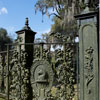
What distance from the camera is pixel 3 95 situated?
18.5ft

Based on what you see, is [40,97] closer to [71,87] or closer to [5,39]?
[71,87]

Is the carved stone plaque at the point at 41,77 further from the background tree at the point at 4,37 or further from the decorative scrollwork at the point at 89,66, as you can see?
the background tree at the point at 4,37

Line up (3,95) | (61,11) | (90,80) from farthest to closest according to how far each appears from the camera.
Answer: (61,11), (3,95), (90,80)

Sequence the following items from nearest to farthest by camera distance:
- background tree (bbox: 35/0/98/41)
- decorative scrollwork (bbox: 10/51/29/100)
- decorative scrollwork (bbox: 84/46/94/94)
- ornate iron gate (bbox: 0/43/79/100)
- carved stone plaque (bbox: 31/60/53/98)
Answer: decorative scrollwork (bbox: 84/46/94/94) < ornate iron gate (bbox: 0/43/79/100) < carved stone plaque (bbox: 31/60/53/98) < decorative scrollwork (bbox: 10/51/29/100) < background tree (bbox: 35/0/98/41)

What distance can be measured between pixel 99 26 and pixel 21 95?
264cm

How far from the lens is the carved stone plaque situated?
450 centimetres

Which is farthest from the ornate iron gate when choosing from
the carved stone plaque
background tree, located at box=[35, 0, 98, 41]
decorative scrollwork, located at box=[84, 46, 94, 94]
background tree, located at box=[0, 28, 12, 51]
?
background tree, located at box=[0, 28, 12, 51]

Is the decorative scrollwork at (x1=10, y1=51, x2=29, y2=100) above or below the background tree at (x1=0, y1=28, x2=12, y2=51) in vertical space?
below

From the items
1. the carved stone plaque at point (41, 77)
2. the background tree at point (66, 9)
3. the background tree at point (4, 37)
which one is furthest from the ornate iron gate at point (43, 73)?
the background tree at point (4, 37)

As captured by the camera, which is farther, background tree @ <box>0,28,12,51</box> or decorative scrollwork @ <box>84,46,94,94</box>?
background tree @ <box>0,28,12,51</box>

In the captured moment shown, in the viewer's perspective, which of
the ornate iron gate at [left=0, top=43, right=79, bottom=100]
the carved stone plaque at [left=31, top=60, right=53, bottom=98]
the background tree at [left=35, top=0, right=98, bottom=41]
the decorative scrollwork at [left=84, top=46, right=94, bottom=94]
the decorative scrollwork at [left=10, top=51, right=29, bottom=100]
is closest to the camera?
the decorative scrollwork at [left=84, top=46, right=94, bottom=94]

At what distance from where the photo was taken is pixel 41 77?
14.9 ft

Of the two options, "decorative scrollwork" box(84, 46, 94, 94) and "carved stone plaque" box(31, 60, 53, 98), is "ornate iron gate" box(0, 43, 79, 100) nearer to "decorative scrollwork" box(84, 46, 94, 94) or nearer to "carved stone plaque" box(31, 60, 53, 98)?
"carved stone plaque" box(31, 60, 53, 98)

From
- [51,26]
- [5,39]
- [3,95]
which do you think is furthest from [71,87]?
[51,26]
